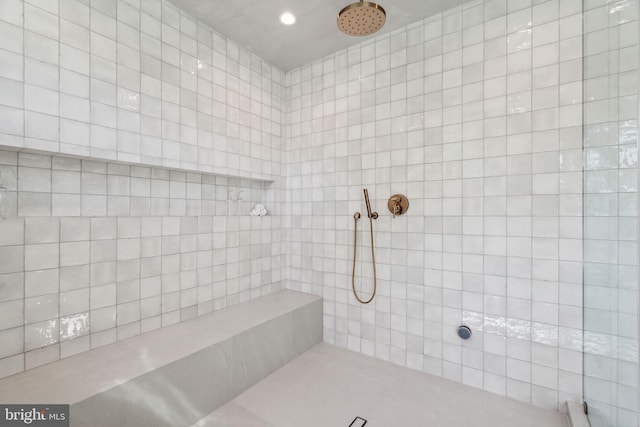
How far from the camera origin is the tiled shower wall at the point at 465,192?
171 centimetres

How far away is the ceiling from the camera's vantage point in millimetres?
1974

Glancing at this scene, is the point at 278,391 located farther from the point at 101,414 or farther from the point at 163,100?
the point at 163,100

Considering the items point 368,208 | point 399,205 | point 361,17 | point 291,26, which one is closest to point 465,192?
point 399,205

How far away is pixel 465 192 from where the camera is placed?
1.97 meters

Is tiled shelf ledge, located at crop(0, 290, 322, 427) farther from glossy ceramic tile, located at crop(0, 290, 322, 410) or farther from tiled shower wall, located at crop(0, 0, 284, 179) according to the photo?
tiled shower wall, located at crop(0, 0, 284, 179)

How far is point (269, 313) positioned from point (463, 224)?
60.4 inches

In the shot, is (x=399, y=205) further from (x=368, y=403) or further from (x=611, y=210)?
(x=368, y=403)

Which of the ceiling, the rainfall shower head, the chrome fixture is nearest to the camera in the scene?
the rainfall shower head

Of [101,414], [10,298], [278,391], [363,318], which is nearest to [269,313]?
[278,391]

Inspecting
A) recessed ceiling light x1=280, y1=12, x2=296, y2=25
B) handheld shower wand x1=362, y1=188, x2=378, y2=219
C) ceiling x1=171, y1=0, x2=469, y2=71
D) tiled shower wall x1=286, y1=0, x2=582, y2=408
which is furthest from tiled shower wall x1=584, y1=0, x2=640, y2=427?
recessed ceiling light x1=280, y1=12, x2=296, y2=25

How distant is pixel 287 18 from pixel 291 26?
98 millimetres

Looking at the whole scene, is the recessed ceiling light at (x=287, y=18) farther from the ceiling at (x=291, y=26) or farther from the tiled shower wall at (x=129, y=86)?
the tiled shower wall at (x=129, y=86)

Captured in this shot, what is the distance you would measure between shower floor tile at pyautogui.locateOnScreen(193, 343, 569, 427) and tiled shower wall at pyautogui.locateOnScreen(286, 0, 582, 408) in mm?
122

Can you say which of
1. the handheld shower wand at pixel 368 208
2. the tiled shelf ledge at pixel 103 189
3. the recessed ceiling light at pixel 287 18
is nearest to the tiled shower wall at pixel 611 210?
the handheld shower wand at pixel 368 208
